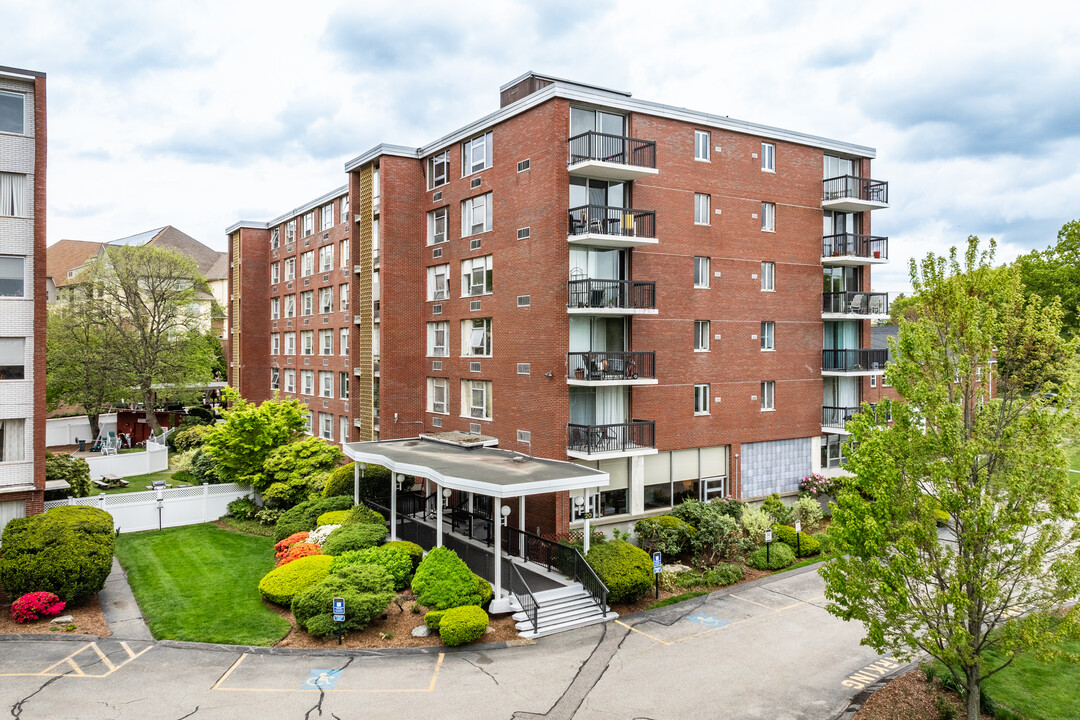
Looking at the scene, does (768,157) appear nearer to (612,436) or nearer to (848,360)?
(848,360)

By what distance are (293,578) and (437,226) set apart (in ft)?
57.9

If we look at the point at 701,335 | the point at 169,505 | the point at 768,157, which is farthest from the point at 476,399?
the point at 768,157

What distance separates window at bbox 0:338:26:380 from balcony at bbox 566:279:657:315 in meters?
17.3

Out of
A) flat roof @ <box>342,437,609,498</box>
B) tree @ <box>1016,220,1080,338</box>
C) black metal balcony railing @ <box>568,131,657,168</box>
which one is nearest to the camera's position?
flat roof @ <box>342,437,609,498</box>

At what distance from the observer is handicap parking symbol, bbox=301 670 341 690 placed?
49.9 ft

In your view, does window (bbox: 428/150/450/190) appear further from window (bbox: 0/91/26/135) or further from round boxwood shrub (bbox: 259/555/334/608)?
round boxwood shrub (bbox: 259/555/334/608)

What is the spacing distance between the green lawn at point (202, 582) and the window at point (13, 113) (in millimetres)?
14566

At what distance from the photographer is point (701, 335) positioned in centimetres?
A: 2814

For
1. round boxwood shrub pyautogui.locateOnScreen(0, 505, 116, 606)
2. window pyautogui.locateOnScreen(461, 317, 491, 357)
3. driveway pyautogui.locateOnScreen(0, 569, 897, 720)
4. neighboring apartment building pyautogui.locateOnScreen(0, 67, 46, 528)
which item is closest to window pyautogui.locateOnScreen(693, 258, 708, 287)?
window pyautogui.locateOnScreen(461, 317, 491, 357)

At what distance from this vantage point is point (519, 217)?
27031 millimetres

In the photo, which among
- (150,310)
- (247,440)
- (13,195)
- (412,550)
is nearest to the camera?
(13,195)

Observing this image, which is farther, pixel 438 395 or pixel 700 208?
pixel 438 395

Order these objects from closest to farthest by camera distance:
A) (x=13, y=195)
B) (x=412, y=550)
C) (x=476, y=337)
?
(x=13, y=195), (x=412, y=550), (x=476, y=337)

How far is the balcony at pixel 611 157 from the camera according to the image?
24.6m
